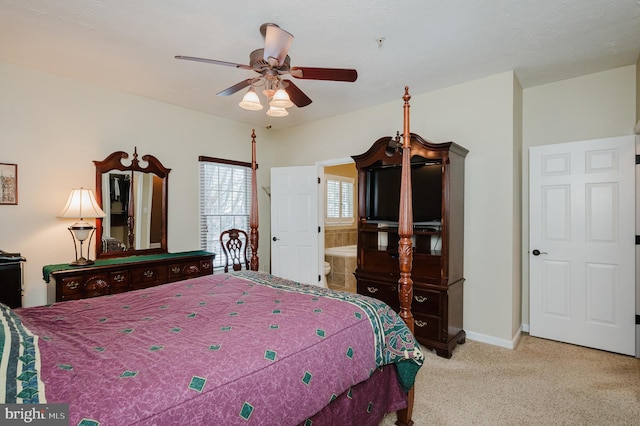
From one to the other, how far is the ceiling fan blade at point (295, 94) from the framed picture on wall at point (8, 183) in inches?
107

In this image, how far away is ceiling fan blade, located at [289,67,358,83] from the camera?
221 centimetres

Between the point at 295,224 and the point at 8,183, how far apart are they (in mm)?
3107

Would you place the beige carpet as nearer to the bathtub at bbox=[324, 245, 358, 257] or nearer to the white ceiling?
the bathtub at bbox=[324, 245, 358, 257]

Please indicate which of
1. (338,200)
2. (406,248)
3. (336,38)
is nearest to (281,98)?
(336,38)

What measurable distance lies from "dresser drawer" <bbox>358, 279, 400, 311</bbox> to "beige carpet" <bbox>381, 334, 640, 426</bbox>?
61cm

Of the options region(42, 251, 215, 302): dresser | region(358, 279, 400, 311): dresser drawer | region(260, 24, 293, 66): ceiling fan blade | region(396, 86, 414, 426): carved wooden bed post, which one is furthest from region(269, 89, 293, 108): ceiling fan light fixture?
region(42, 251, 215, 302): dresser

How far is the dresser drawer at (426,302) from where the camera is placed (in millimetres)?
3156

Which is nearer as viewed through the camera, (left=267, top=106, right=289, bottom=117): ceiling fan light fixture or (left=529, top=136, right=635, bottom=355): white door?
(left=267, top=106, right=289, bottom=117): ceiling fan light fixture

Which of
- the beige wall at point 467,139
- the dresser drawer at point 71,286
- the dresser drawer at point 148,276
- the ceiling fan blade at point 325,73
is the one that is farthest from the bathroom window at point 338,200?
the dresser drawer at point 71,286

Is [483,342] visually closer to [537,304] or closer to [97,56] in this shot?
[537,304]

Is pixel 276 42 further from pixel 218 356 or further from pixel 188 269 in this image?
pixel 188 269

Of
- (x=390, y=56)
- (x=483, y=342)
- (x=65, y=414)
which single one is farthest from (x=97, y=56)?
(x=483, y=342)

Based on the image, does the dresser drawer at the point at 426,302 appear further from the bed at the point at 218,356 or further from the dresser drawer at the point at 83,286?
the dresser drawer at the point at 83,286

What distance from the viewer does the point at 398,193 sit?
3.74 meters
